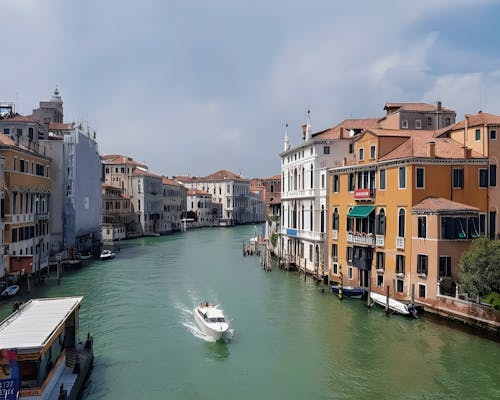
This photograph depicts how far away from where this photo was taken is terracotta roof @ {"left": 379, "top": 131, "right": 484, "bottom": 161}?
22.3 meters

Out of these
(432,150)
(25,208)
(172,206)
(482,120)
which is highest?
(482,120)

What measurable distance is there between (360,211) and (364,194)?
86 centimetres

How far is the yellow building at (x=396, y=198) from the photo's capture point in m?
21.8

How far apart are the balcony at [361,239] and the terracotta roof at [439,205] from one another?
341 centimetres

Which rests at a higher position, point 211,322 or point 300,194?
point 300,194

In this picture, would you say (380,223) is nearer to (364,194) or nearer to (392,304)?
(364,194)

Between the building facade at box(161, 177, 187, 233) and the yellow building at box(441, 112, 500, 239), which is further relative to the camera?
the building facade at box(161, 177, 187, 233)

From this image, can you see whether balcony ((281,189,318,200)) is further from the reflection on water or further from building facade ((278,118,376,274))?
the reflection on water

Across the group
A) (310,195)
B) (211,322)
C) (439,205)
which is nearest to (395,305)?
(439,205)

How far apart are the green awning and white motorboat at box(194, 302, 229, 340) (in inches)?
358

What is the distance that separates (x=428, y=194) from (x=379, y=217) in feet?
9.39

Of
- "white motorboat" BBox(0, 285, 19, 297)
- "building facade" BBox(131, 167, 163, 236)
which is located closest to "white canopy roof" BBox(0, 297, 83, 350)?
"white motorboat" BBox(0, 285, 19, 297)

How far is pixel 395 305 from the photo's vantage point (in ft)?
68.9

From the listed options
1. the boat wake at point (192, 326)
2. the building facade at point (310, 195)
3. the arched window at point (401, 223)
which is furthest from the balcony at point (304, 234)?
the boat wake at point (192, 326)
